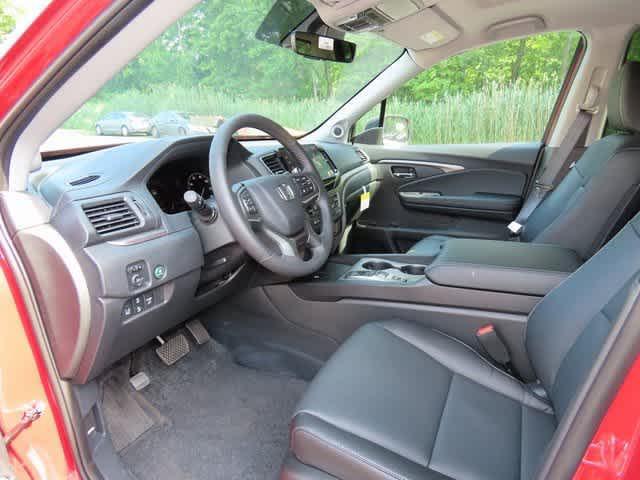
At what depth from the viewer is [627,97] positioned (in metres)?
1.91

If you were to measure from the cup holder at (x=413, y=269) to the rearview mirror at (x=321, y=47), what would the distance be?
112 centimetres

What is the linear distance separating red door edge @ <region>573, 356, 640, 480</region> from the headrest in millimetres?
1599

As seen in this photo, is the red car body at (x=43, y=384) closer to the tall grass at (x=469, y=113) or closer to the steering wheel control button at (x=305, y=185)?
the steering wheel control button at (x=305, y=185)

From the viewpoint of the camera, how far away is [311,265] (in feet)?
5.38

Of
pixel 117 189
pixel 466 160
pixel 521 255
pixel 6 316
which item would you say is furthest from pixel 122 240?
pixel 466 160

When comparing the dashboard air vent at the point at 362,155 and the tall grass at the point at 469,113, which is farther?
the dashboard air vent at the point at 362,155

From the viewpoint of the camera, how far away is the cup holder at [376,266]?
1997 mm

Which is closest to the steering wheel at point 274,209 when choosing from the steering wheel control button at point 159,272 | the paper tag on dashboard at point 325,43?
the steering wheel control button at point 159,272

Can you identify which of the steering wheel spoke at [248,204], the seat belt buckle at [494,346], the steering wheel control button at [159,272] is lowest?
the seat belt buckle at [494,346]

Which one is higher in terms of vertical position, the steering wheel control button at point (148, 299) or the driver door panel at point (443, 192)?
the steering wheel control button at point (148, 299)

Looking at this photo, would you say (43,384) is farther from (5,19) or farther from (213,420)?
(5,19)

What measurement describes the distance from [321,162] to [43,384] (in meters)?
1.69

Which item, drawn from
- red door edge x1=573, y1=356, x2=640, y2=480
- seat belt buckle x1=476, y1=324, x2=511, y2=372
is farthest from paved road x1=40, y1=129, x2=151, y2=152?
red door edge x1=573, y1=356, x2=640, y2=480

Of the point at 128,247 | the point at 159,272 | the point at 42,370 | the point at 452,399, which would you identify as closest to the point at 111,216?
the point at 128,247
